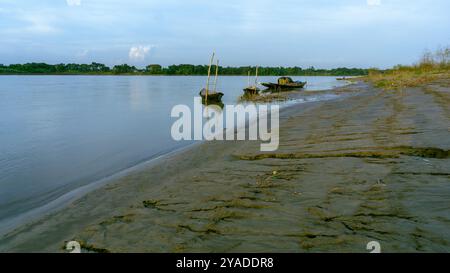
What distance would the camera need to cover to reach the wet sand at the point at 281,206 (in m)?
3.97

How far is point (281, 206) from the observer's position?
5047 millimetres

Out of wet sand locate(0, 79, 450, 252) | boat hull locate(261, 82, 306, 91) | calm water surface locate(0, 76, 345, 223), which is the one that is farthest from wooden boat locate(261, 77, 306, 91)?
wet sand locate(0, 79, 450, 252)

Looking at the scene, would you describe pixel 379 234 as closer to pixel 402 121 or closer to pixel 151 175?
pixel 151 175

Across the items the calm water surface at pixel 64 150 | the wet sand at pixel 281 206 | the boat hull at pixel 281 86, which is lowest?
the calm water surface at pixel 64 150

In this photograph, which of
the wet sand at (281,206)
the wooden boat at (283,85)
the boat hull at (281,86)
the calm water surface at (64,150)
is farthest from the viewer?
the wooden boat at (283,85)

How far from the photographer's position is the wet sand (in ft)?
13.0

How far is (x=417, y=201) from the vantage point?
486 cm

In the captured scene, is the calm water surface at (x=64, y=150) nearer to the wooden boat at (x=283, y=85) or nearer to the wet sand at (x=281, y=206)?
the wet sand at (x=281, y=206)

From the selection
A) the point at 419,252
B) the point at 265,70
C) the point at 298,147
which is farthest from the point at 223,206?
the point at 265,70

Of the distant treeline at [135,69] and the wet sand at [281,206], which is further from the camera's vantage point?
the distant treeline at [135,69]

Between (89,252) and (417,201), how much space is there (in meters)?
4.29

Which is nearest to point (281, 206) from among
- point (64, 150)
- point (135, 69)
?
point (64, 150)

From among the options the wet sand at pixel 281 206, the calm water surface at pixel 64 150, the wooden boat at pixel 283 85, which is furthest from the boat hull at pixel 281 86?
the wet sand at pixel 281 206

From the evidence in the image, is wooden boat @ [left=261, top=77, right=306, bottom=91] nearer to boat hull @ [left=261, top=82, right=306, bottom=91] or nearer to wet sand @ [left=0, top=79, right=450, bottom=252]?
boat hull @ [left=261, top=82, right=306, bottom=91]
